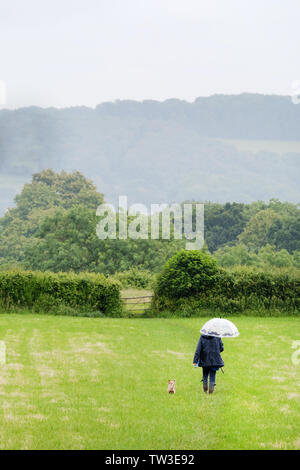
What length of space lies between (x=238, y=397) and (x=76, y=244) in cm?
4966

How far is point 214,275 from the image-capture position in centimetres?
3238

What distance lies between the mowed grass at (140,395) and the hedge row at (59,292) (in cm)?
817

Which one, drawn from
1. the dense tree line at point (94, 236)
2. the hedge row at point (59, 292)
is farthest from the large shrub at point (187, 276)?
the dense tree line at point (94, 236)

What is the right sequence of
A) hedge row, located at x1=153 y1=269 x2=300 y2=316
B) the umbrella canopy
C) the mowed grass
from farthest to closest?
hedge row, located at x1=153 y1=269 x2=300 y2=316 → the umbrella canopy → the mowed grass

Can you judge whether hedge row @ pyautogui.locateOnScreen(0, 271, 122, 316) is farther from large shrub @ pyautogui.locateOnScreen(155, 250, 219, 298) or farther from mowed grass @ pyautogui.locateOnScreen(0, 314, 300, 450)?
mowed grass @ pyautogui.locateOnScreen(0, 314, 300, 450)

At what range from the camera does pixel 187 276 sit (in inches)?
1276

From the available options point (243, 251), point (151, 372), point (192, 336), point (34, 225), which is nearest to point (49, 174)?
point (34, 225)

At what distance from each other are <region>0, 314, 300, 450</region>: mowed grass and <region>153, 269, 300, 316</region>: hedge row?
7.88 metres

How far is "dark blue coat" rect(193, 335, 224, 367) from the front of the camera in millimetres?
12297

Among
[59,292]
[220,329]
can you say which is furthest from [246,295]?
[220,329]

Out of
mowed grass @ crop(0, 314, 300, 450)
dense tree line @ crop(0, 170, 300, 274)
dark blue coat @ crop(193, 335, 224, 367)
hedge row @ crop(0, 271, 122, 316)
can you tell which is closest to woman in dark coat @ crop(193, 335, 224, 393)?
dark blue coat @ crop(193, 335, 224, 367)

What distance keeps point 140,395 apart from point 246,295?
2032 cm

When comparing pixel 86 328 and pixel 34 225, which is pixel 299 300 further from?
pixel 34 225

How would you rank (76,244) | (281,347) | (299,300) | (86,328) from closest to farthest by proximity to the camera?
(281,347) → (86,328) → (299,300) → (76,244)
